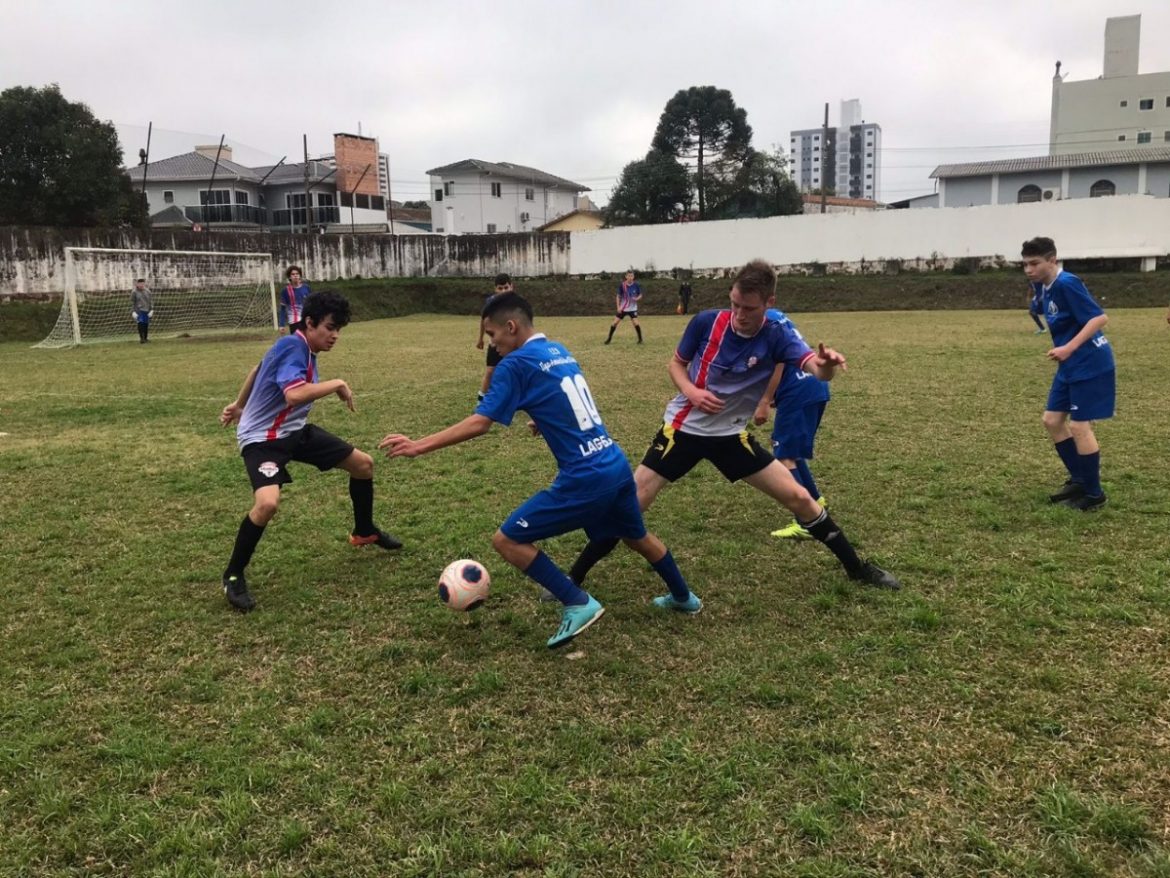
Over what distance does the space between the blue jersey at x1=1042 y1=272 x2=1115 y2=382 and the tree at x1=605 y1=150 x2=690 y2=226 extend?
44.5m

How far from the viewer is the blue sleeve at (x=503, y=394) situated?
370cm

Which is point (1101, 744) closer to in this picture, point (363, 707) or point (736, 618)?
point (736, 618)

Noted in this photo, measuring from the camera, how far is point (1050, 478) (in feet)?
22.2

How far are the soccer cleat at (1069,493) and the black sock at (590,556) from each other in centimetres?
365

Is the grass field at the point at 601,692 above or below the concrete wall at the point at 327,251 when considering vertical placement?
below

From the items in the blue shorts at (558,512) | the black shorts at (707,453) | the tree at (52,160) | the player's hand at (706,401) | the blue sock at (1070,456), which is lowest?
the blue sock at (1070,456)

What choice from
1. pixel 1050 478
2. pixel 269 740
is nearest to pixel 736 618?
pixel 269 740

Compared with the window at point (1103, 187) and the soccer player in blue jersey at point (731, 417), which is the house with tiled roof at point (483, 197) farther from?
the soccer player in blue jersey at point (731, 417)

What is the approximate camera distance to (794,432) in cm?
595

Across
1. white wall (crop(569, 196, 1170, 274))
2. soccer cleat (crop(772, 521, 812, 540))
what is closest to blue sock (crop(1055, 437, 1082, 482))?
soccer cleat (crop(772, 521, 812, 540))

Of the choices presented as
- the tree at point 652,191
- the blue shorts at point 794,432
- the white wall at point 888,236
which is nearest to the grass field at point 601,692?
the blue shorts at point 794,432

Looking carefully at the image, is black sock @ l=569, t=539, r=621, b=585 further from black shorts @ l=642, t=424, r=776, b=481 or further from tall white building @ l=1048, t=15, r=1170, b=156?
tall white building @ l=1048, t=15, r=1170, b=156

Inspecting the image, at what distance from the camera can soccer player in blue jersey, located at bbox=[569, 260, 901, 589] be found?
4.50m

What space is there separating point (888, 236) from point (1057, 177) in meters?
21.2
